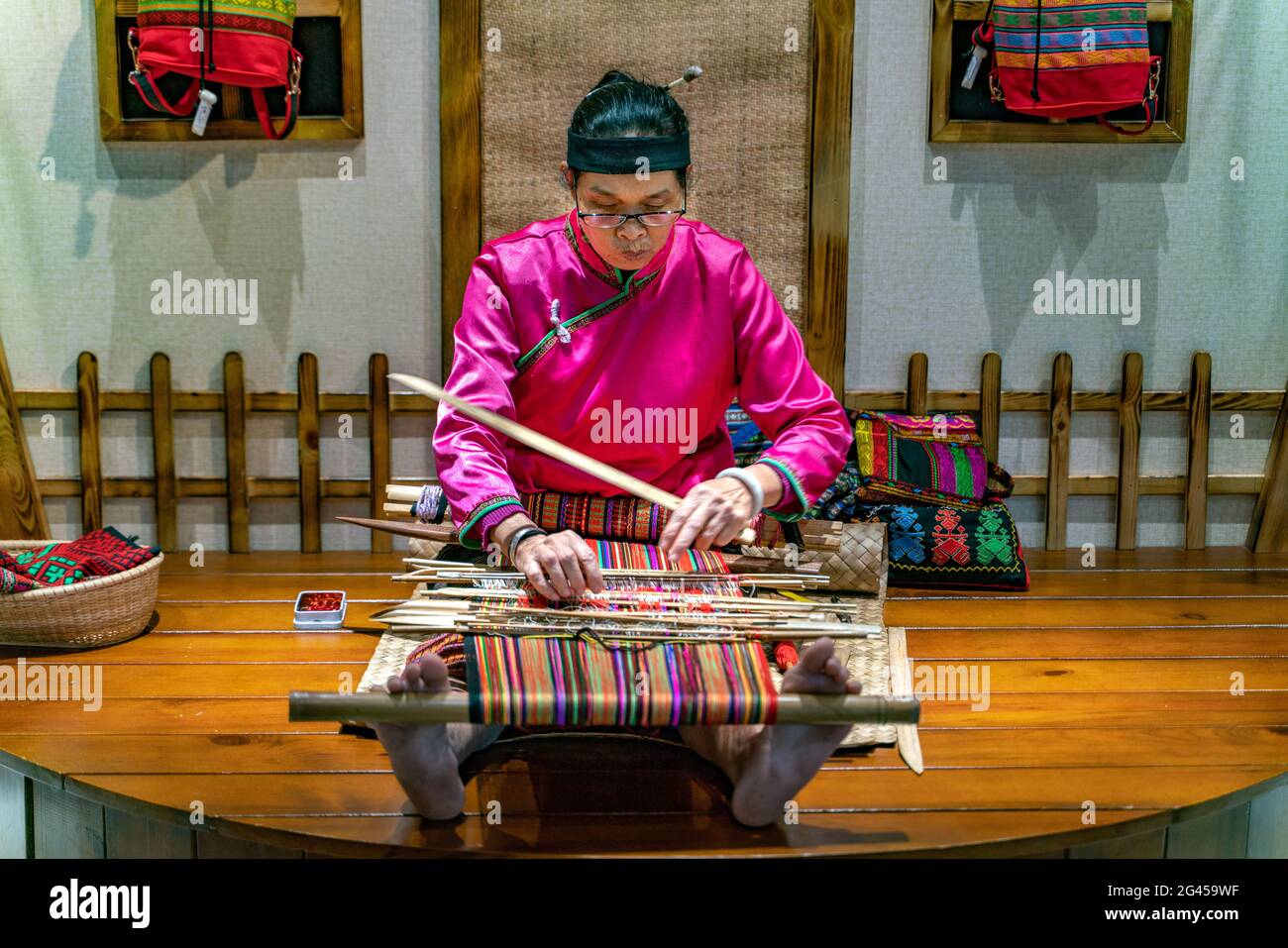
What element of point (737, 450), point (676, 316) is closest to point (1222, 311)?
point (737, 450)

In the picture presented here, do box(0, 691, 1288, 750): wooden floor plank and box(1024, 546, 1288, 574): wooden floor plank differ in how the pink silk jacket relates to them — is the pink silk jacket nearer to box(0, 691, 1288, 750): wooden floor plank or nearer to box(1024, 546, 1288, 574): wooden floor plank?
box(0, 691, 1288, 750): wooden floor plank

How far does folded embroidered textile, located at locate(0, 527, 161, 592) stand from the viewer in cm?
360

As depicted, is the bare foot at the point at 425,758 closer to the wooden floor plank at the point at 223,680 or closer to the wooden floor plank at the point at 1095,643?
the wooden floor plank at the point at 223,680

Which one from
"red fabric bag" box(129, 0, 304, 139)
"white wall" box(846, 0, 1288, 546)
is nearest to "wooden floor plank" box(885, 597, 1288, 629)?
"white wall" box(846, 0, 1288, 546)

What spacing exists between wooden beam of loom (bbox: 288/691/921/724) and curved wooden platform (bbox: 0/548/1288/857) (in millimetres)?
339

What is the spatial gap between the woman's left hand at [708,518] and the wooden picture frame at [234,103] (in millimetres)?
2305

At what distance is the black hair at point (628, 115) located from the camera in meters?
2.97

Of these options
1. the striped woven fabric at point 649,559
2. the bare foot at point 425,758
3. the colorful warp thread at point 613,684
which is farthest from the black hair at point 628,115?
the bare foot at point 425,758

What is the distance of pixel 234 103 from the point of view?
4465 millimetres

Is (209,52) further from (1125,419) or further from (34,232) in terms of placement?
(1125,419)

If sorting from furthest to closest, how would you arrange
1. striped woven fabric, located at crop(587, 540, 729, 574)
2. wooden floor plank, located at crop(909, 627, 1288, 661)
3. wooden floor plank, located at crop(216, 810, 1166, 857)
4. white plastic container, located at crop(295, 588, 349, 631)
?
white plastic container, located at crop(295, 588, 349, 631), wooden floor plank, located at crop(909, 627, 1288, 661), striped woven fabric, located at crop(587, 540, 729, 574), wooden floor plank, located at crop(216, 810, 1166, 857)

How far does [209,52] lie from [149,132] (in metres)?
0.48
